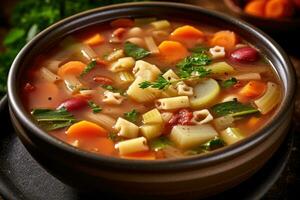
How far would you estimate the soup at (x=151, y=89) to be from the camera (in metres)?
1.83

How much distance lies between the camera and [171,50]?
7.70 ft

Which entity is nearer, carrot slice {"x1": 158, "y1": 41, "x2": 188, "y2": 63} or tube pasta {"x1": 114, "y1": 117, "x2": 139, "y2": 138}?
tube pasta {"x1": 114, "y1": 117, "x2": 139, "y2": 138}

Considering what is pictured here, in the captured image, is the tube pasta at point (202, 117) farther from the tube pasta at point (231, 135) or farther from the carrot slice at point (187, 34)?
the carrot slice at point (187, 34)

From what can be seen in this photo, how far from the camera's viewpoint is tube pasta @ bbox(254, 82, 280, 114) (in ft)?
6.48

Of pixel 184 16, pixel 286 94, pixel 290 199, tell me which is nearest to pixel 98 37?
pixel 184 16

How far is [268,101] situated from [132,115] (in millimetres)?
519

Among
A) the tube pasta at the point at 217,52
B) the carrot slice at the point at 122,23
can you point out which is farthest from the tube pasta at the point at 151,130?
the carrot slice at the point at 122,23

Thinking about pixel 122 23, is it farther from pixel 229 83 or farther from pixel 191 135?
pixel 191 135

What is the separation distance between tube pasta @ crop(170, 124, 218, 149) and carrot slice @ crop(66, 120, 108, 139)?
25 centimetres

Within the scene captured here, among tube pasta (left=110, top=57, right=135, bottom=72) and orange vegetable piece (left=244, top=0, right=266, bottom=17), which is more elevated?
tube pasta (left=110, top=57, right=135, bottom=72)

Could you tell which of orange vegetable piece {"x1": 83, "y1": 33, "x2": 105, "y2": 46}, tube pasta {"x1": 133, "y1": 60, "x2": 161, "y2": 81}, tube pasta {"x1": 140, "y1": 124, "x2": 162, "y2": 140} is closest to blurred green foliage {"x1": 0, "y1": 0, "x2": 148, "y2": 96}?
orange vegetable piece {"x1": 83, "y1": 33, "x2": 105, "y2": 46}

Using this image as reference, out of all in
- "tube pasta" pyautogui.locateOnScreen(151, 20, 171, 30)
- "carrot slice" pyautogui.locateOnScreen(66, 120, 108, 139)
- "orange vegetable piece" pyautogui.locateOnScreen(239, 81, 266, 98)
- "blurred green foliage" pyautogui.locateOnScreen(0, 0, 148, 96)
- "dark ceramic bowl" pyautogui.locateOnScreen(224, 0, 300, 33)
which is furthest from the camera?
"blurred green foliage" pyautogui.locateOnScreen(0, 0, 148, 96)

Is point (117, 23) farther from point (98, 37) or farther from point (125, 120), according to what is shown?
point (125, 120)

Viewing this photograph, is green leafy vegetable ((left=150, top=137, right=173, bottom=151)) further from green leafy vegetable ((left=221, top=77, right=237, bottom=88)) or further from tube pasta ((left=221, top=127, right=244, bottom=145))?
green leafy vegetable ((left=221, top=77, right=237, bottom=88))
